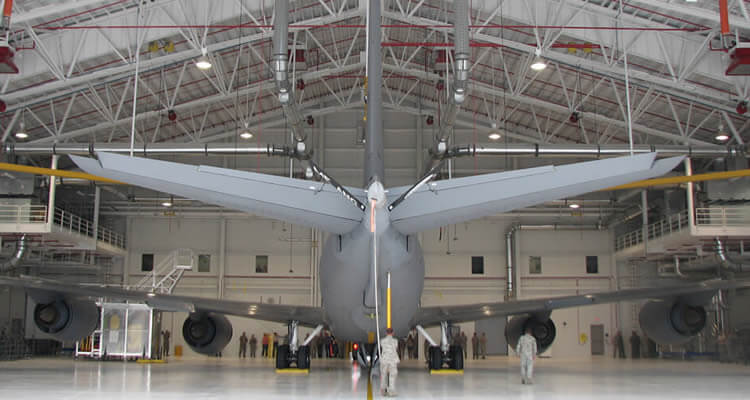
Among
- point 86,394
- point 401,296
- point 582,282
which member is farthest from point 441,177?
point 86,394

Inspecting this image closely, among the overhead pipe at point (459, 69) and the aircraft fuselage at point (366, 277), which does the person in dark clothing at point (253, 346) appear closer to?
the overhead pipe at point (459, 69)

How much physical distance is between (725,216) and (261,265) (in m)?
22.4

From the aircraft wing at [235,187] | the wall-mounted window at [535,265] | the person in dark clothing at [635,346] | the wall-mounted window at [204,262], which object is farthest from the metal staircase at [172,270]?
the aircraft wing at [235,187]

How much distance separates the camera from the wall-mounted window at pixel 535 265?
121 feet

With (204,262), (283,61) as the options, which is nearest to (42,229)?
(204,262)

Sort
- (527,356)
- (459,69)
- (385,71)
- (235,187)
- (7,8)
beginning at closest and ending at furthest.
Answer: (235,187) → (527,356) → (7,8) → (459,69) → (385,71)

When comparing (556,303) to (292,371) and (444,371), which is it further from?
(292,371)

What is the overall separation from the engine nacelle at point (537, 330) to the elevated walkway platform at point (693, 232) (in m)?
10.7

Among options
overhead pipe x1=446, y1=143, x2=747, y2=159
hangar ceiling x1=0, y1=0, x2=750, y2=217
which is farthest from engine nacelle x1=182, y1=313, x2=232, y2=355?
overhead pipe x1=446, y1=143, x2=747, y2=159

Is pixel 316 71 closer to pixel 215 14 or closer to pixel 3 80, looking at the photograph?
pixel 215 14

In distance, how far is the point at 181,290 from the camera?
36281 millimetres

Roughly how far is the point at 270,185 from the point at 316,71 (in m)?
22.5

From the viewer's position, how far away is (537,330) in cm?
1873

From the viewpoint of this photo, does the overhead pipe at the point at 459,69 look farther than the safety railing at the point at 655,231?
No
